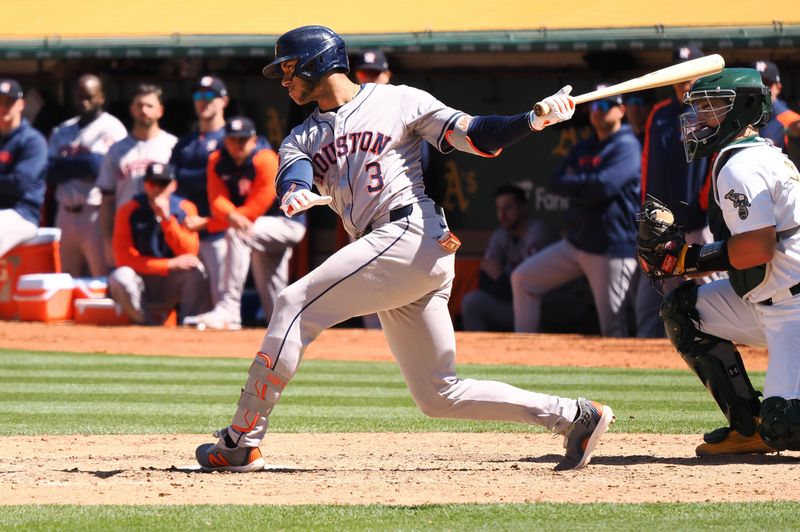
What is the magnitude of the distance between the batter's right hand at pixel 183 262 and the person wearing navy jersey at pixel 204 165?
13 centimetres

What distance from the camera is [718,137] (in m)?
5.32

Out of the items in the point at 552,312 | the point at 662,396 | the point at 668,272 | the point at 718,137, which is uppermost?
the point at 718,137

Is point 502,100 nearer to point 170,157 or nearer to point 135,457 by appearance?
point 170,157

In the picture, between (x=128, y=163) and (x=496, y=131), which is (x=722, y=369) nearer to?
(x=496, y=131)

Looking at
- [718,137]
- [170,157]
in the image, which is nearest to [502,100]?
[170,157]

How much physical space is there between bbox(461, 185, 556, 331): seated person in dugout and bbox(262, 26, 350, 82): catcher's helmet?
6696 mm

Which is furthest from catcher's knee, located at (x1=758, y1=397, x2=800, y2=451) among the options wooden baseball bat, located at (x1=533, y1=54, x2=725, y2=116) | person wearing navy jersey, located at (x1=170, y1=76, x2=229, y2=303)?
person wearing navy jersey, located at (x1=170, y1=76, x2=229, y2=303)

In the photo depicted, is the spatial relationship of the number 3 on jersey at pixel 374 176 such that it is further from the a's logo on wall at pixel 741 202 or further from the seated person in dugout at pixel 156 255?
the seated person in dugout at pixel 156 255

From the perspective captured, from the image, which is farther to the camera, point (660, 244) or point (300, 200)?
point (660, 244)

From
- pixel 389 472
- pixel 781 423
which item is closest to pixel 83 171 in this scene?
pixel 389 472

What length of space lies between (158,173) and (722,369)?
22.8 feet

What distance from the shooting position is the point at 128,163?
12062 mm

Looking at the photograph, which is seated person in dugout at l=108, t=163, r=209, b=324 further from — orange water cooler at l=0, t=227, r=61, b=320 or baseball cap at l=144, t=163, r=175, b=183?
orange water cooler at l=0, t=227, r=61, b=320

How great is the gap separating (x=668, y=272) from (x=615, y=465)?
2.48ft
